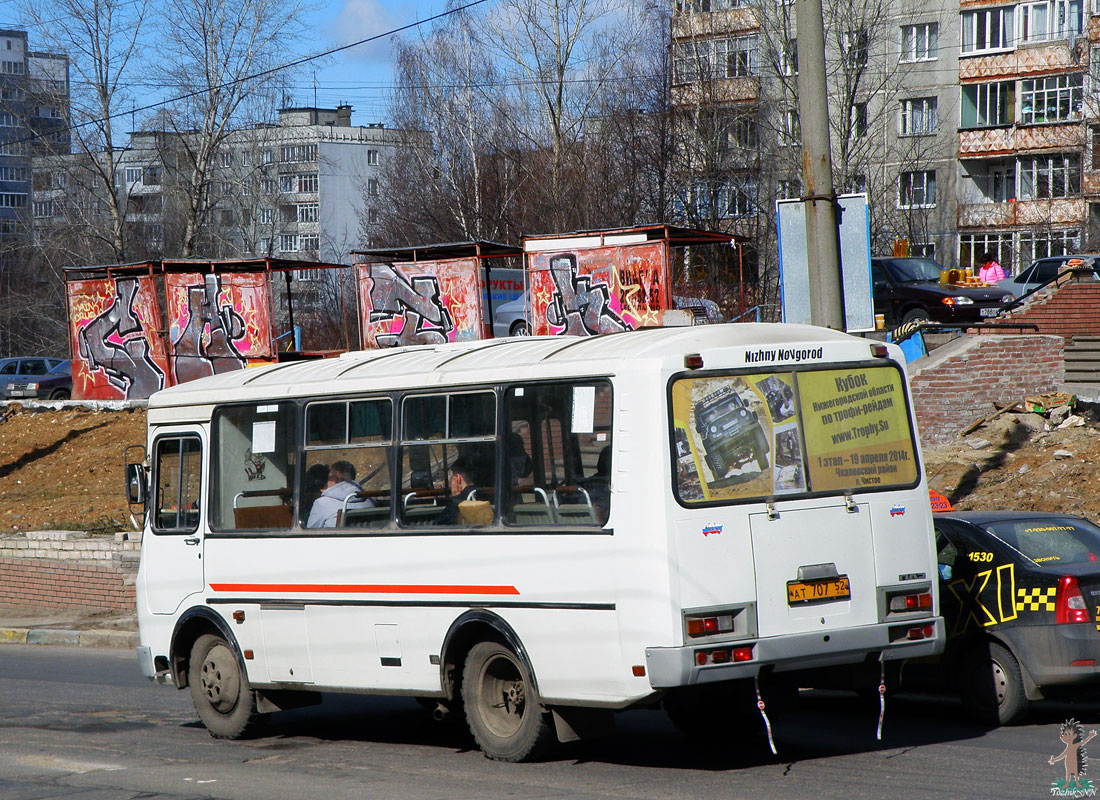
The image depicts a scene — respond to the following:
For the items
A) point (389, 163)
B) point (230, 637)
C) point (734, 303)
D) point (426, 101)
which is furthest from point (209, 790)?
point (389, 163)

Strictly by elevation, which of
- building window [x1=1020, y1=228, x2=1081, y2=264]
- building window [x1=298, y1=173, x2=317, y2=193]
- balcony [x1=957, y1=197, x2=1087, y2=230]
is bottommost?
building window [x1=1020, y1=228, x2=1081, y2=264]

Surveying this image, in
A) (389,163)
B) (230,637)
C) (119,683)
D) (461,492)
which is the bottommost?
(119,683)

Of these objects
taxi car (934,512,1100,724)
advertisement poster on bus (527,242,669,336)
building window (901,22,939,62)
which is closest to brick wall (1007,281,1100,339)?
advertisement poster on bus (527,242,669,336)

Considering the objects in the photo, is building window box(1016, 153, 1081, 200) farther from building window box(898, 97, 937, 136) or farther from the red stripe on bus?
the red stripe on bus

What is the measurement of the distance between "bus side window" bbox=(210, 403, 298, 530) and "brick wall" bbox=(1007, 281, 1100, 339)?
782 inches

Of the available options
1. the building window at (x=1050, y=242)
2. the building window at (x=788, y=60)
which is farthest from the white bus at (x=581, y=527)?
the building window at (x=1050, y=242)

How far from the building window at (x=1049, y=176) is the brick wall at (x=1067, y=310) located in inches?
1045

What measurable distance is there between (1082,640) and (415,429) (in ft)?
14.2

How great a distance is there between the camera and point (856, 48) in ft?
140

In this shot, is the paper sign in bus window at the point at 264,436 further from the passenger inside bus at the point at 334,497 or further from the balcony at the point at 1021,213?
the balcony at the point at 1021,213

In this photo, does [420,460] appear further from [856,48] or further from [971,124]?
[971,124]

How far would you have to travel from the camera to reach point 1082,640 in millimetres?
8203

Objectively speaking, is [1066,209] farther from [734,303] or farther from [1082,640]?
[1082,640]

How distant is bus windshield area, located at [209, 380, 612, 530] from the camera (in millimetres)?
7539
